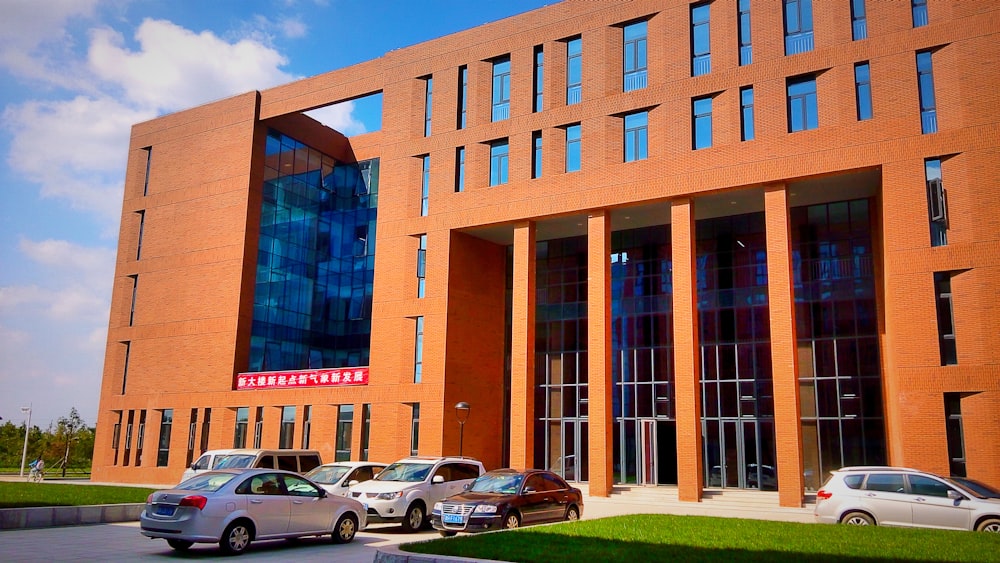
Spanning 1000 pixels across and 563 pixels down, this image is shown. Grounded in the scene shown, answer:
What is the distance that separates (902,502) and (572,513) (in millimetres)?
6779

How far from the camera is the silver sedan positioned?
43.7ft

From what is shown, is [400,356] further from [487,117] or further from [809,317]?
[809,317]

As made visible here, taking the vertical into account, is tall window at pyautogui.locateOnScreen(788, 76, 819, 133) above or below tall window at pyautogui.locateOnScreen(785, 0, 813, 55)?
below

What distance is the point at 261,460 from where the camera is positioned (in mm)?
20469

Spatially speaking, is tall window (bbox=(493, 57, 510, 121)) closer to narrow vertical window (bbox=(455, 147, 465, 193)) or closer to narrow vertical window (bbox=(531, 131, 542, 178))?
narrow vertical window (bbox=(531, 131, 542, 178))

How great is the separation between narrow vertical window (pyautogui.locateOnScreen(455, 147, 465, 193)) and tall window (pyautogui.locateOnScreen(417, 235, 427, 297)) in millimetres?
2450

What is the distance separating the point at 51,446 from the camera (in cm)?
5681

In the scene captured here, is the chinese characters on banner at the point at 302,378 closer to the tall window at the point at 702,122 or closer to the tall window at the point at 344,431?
the tall window at the point at 344,431

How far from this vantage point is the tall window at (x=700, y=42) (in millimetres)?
28000

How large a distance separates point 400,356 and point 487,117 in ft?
33.0

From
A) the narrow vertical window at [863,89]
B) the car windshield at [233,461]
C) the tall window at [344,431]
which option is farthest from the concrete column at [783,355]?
the tall window at [344,431]

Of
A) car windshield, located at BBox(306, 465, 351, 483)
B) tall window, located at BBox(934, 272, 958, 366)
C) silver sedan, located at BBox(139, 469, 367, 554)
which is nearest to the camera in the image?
silver sedan, located at BBox(139, 469, 367, 554)

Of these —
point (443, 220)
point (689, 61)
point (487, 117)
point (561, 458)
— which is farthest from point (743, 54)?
point (561, 458)

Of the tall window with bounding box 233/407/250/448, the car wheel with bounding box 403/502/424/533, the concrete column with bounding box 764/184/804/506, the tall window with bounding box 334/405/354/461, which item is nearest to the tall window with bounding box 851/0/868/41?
the concrete column with bounding box 764/184/804/506
